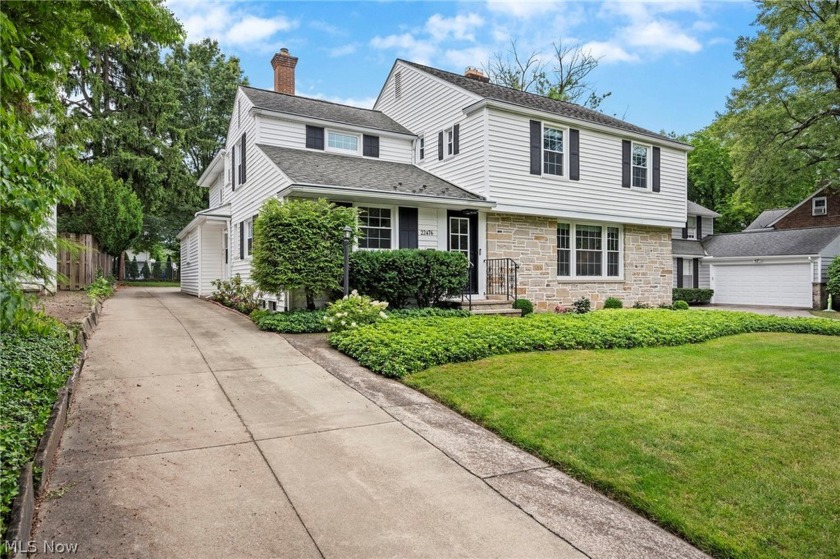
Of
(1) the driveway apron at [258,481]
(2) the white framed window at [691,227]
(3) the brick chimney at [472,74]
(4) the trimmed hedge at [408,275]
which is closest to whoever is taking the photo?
(1) the driveway apron at [258,481]

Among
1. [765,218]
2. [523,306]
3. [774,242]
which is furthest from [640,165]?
[765,218]

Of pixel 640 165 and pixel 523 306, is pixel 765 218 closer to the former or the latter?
pixel 640 165

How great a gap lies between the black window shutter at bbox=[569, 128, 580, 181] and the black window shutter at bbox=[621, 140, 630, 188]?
1981mm

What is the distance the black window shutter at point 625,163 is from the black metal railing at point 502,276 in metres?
4.98

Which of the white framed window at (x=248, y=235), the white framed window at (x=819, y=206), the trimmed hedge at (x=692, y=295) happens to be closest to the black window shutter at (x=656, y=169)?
the trimmed hedge at (x=692, y=295)

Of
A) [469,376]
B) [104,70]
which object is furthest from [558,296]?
[104,70]

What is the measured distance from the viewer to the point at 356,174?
485 inches

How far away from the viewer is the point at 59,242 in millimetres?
4266

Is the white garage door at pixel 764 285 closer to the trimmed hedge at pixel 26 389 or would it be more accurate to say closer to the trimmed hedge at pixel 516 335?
the trimmed hedge at pixel 516 335

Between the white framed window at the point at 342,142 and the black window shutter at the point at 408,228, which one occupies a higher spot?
the white framed window at the point at 342,142

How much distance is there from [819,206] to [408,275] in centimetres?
2759

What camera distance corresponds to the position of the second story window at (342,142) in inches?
555

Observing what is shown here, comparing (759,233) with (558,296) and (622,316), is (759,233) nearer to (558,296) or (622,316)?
(558,296)

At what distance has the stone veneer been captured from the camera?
13.5 m
